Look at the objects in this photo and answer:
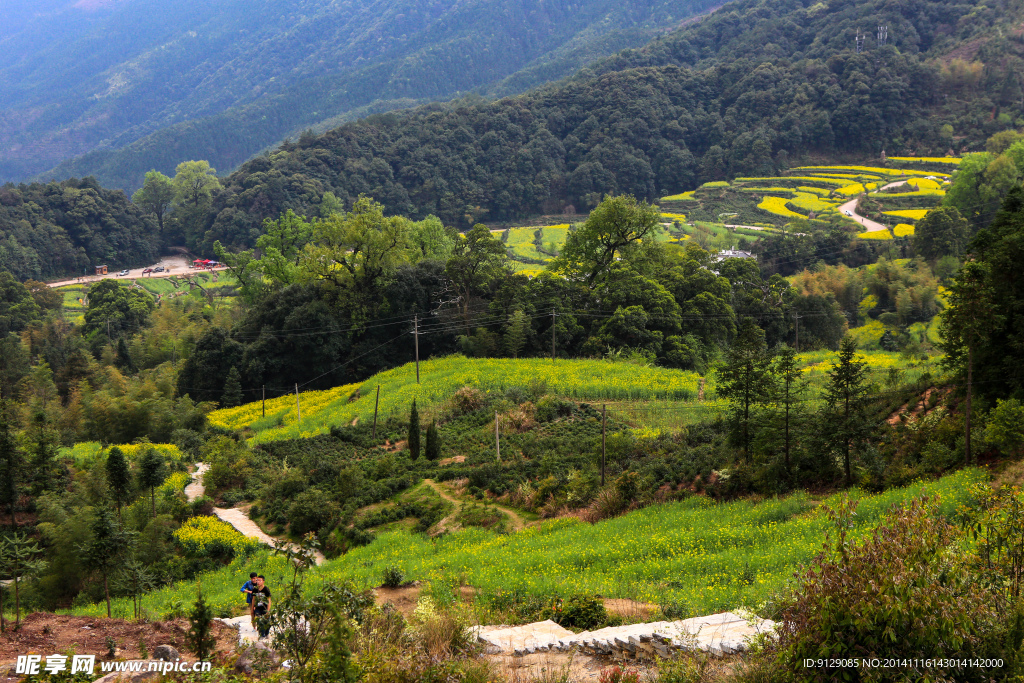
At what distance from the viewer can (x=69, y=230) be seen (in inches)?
4063

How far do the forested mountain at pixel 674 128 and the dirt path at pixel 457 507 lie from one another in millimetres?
87316

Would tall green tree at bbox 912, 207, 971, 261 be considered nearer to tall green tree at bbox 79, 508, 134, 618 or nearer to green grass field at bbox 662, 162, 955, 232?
green grass field at bbox 662, 162, 955, 232

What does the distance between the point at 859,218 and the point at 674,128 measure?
50169 millimetres

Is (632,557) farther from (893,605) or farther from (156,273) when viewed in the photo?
(156,273)

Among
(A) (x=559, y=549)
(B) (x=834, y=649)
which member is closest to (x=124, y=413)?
(A) (x=559, y=549)

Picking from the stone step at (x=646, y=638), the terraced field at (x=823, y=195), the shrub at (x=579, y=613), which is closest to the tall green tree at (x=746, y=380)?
the shrub at (x=579, y=613)

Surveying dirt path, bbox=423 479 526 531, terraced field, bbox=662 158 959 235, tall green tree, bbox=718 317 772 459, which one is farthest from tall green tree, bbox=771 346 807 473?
terraced field, bbox=662 158 959 235

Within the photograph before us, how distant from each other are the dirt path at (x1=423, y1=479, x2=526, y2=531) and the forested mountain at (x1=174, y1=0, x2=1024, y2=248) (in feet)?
286

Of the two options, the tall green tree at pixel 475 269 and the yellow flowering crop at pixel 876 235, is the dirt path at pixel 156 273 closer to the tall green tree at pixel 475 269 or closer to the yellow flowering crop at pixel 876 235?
the tall green tree at pixel 475 269

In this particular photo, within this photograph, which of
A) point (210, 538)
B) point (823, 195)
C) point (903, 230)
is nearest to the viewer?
point (210, 538)

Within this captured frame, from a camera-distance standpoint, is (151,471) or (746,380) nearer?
(746,380)

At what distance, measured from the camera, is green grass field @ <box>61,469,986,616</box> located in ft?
43.7

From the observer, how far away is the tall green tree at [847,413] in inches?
725

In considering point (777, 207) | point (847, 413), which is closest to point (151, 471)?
point (847, 413)
